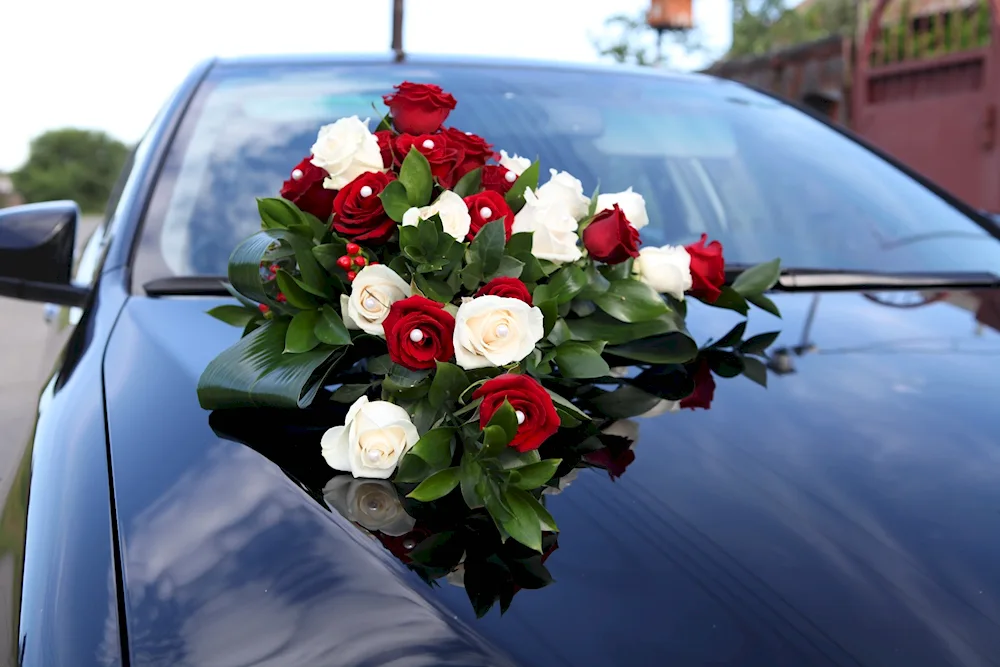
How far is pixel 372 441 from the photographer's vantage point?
39.2 inches

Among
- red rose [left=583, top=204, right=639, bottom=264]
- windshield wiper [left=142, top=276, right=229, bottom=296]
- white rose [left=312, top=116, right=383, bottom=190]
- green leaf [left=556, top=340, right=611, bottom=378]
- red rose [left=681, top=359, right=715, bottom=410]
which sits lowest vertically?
red rose [left=681, top=359, right=715, bottom=410]

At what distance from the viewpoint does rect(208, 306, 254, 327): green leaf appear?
129 cm

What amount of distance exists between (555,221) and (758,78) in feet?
37.1

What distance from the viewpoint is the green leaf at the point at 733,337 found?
144 cm

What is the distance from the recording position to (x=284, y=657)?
78 centimetres

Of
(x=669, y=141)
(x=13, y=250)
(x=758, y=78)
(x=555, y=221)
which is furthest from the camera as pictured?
(x=758, y=78)

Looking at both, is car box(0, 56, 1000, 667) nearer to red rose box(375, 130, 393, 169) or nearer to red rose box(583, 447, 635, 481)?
red rose box(583, 447, 635, 481)

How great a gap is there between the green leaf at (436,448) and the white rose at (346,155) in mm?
379

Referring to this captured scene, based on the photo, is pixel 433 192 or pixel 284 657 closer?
pixel 284 657

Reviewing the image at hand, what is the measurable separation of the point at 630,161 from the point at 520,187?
0.82 metres

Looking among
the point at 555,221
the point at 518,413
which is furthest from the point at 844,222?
the point at 518,413

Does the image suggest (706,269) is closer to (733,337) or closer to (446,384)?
(733,337)

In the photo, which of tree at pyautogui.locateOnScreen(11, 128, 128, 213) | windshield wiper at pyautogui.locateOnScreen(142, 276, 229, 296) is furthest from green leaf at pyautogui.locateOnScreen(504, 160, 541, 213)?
tree at pyautogui.locateOnScreen(11, 128, 128, 213)

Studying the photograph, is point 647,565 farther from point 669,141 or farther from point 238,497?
point 669,141
